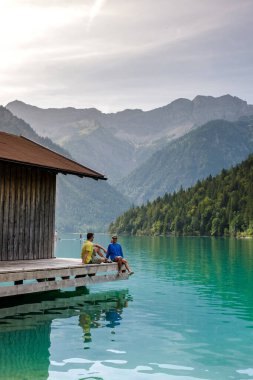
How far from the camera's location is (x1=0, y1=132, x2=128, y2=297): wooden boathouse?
21.8 meters

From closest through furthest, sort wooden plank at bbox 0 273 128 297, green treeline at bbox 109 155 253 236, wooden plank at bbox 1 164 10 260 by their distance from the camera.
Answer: wooden plank at bbox 0 273 128 297
wooden plank at bbox 1 164 10 260
green treeline at bbox 109 155 253 236

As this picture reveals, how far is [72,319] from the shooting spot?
18.1 metres

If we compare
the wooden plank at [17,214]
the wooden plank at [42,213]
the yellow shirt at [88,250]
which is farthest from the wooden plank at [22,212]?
the yellow shirt at [88,250]

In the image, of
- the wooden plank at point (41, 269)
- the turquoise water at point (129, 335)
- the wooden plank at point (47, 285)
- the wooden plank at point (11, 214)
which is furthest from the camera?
the wooden plank at point (11, 214)

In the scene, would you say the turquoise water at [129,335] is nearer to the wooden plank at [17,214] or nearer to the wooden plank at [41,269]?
the wooden plank at [41,269]

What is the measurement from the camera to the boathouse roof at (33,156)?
2178 cm

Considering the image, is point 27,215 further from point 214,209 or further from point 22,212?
point 214,209

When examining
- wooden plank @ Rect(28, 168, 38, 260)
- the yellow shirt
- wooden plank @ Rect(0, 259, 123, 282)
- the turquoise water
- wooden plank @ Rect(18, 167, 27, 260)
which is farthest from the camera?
wooden plank @ Rect(28, 168, 38, 260)

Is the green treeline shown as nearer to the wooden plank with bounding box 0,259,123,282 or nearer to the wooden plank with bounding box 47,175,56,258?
the wooden plank with bounding box 47,175,56,258

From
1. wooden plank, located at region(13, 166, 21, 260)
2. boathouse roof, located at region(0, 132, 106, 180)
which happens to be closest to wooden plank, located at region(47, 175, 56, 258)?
boathouse roof, located at region(0, 132, 106, 180)

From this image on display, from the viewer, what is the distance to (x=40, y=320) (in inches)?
708

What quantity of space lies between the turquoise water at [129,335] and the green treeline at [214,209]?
433 feet

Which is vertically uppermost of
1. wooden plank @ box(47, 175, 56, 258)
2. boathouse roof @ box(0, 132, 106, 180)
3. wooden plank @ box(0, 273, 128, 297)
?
boathouse roof @ box(0, 132, 106, 180)

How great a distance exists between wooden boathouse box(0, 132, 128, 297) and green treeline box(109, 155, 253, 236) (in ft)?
429
